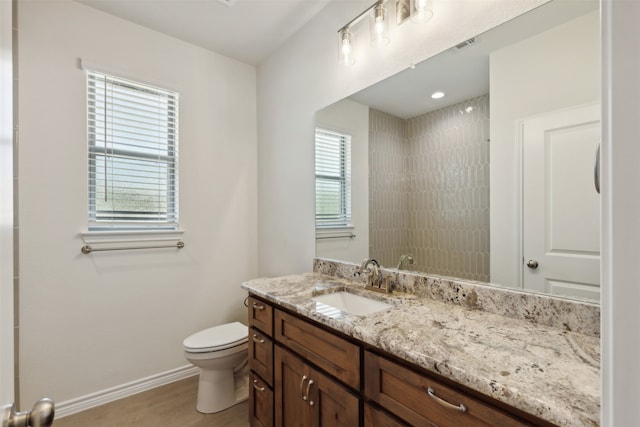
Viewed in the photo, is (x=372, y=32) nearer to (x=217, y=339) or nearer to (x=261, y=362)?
(x=261, y=362)

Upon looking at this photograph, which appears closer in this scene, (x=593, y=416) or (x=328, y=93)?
(x=593, y=416)

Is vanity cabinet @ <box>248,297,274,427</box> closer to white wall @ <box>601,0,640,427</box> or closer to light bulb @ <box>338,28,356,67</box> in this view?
white wall @ <box>601,0,640,427</box>

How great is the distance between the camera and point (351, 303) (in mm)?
1631

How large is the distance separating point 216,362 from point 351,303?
1044mm

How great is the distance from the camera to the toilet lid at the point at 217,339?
193cm

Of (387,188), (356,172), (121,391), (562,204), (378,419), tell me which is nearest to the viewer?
(378,419)

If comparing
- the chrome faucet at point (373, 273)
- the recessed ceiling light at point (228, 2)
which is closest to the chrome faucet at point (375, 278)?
the chrome faucet at point (373, 273)

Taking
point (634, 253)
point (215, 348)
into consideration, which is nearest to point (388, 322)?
point (634, 253)

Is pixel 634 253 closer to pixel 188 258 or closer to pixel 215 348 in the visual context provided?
pixel 215 348

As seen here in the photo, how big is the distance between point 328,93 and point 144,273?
1930mm

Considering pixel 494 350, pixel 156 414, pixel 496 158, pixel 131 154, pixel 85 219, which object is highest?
pixel 131 154

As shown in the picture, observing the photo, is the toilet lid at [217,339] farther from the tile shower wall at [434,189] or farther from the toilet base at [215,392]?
the tile shower wall at [434,189]

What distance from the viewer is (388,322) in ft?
3.62

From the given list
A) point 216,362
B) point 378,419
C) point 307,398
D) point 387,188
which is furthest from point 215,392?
point 387,188
